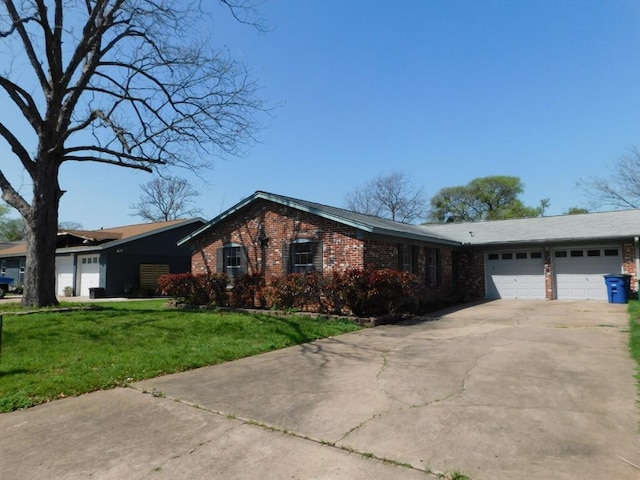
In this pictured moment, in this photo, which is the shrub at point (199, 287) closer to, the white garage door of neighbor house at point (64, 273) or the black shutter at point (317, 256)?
the black shutter at point (317, 256)

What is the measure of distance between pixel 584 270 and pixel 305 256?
12282 millimetres

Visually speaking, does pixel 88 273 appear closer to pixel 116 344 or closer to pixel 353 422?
pixel 116 344

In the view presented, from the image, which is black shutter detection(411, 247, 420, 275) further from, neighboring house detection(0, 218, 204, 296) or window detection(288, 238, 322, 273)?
neighboring house detection(0, 218, 204, 296)

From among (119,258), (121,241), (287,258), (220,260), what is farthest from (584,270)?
(119,258)

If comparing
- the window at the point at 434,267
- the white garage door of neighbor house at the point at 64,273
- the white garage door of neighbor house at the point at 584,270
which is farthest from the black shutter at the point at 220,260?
the white garage door of neighbor house at the point at 64,273

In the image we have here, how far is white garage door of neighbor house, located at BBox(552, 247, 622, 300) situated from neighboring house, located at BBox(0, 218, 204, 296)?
2075 centimetres

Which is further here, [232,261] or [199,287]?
[232,261]

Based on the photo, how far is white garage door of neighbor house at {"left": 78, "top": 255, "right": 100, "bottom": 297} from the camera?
24.2 meters

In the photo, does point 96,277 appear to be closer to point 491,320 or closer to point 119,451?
point 491,320

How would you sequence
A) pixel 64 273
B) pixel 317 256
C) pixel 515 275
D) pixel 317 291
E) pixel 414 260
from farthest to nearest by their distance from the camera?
pixel 64 273, pixel 515 275, pixel 414 260, pixel 317 256, pixel 317 291

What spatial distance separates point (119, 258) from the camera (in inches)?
945

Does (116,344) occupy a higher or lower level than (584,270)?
lower

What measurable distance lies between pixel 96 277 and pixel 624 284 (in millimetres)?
25586

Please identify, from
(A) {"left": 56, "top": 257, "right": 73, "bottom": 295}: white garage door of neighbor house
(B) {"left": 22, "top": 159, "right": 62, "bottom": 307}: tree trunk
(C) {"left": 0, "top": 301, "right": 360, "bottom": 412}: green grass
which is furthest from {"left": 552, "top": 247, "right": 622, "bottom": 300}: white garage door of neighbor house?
(A) {"left": 56, "top": 257, "right": 73, "bottom": 295}: white garage door of neighbor house
